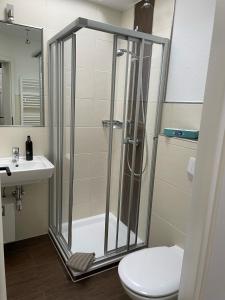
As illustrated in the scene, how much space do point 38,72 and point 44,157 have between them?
0.82m

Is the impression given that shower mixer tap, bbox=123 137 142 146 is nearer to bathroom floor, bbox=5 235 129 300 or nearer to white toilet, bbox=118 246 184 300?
white toilet, bbox=118 246 184 300

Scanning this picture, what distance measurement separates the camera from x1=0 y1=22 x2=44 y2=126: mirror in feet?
6.48

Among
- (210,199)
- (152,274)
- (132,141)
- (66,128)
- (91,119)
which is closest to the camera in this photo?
(210,199)

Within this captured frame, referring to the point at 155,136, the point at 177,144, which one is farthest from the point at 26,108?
the point at 177,144

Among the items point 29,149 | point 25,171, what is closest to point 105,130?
point 29,149

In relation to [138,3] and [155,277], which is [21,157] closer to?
[155,277]

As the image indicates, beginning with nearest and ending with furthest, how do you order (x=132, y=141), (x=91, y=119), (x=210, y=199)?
1. (x=210, y=199)
2. (x=132, y=141)
3. (x=91, y=119)

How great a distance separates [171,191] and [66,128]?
105 centimetres

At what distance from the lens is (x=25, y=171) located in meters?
1.82

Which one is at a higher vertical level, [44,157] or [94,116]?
[94,116]

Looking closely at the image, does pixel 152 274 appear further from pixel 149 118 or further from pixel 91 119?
pixel 91 119

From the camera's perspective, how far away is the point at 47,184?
2393 millimetres

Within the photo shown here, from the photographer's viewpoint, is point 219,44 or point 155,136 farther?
point 155,136

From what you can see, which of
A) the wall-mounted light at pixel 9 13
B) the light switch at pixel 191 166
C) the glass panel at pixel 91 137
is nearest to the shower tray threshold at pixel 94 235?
the glass panel at pixel 91 137
